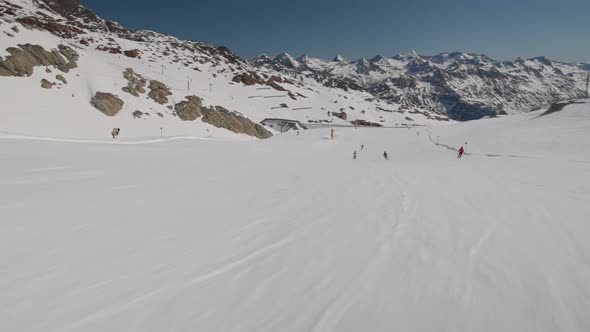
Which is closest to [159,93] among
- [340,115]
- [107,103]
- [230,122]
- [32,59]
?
[107,103]

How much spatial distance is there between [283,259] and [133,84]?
2876 inches

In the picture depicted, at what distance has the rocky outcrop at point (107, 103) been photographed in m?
54.6

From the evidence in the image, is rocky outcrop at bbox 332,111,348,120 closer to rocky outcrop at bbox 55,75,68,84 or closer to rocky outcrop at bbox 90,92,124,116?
rocky outcrop at bbox 90,92,124,116

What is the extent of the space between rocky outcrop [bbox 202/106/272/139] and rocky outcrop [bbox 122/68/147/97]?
1357 centimetres

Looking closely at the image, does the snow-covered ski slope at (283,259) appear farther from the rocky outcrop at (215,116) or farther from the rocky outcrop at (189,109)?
the rocky outcrop at (215,116)

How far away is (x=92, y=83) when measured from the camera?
58.7 meters

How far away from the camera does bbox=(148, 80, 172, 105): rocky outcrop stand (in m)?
Answer: 67.4

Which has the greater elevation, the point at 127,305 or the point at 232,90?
the point at 232,90

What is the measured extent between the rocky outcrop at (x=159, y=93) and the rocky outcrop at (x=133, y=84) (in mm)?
1763

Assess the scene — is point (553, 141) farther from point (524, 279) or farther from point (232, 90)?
point (232, 90)

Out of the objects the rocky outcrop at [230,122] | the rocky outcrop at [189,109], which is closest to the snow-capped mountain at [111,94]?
the rocky outcrop at [189,109]

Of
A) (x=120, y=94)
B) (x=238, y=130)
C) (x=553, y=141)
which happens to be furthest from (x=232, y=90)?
(x=553, y=141)

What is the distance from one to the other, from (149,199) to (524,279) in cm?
753

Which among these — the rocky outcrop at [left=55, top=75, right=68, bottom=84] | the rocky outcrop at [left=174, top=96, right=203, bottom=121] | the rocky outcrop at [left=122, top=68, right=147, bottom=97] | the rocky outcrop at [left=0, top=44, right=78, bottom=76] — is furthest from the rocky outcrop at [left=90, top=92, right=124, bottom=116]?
the rocky outcrop at [left=174, top=96, right=203, bottom=121]
